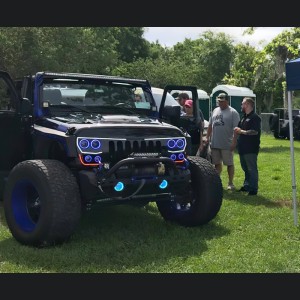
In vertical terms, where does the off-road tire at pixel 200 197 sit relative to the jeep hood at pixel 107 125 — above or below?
below

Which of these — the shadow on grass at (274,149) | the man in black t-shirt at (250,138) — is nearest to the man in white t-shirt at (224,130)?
the man in black t-shirt at (250,138)

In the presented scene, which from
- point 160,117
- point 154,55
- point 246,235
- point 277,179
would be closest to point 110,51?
point 277,179

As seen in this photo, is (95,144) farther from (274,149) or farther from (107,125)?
(274,149)

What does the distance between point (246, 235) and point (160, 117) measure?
2133mm

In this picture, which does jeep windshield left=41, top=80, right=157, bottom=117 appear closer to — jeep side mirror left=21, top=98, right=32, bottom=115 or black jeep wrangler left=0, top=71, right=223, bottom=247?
black jeep wrangler left=0, top=71, right=223, bottom=247

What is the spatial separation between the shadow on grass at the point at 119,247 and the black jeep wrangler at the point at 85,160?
0.58 feet

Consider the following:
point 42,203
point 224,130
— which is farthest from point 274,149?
point 42,203

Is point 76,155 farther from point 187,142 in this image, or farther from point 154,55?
point 154,55

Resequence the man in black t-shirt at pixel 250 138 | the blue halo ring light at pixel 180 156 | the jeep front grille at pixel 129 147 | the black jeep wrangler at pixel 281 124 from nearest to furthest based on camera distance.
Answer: the jeep front grille at pixel 129 147 → the blue halo ring light at pixel 180 156 → the man in black t-shirt at pixel 250 138 → the black jeep wrangler at pixel 281 124

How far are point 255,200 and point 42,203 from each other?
401 cm

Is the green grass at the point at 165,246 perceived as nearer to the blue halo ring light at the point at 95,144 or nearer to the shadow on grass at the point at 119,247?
the shadow on grass at the point at 119,247

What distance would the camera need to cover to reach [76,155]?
5094 millimetres

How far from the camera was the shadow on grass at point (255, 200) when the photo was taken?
7.52 m

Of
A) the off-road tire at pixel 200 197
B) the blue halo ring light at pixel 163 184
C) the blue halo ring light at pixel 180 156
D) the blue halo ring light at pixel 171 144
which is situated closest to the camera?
the blue halo ring light at pixel 163 184
